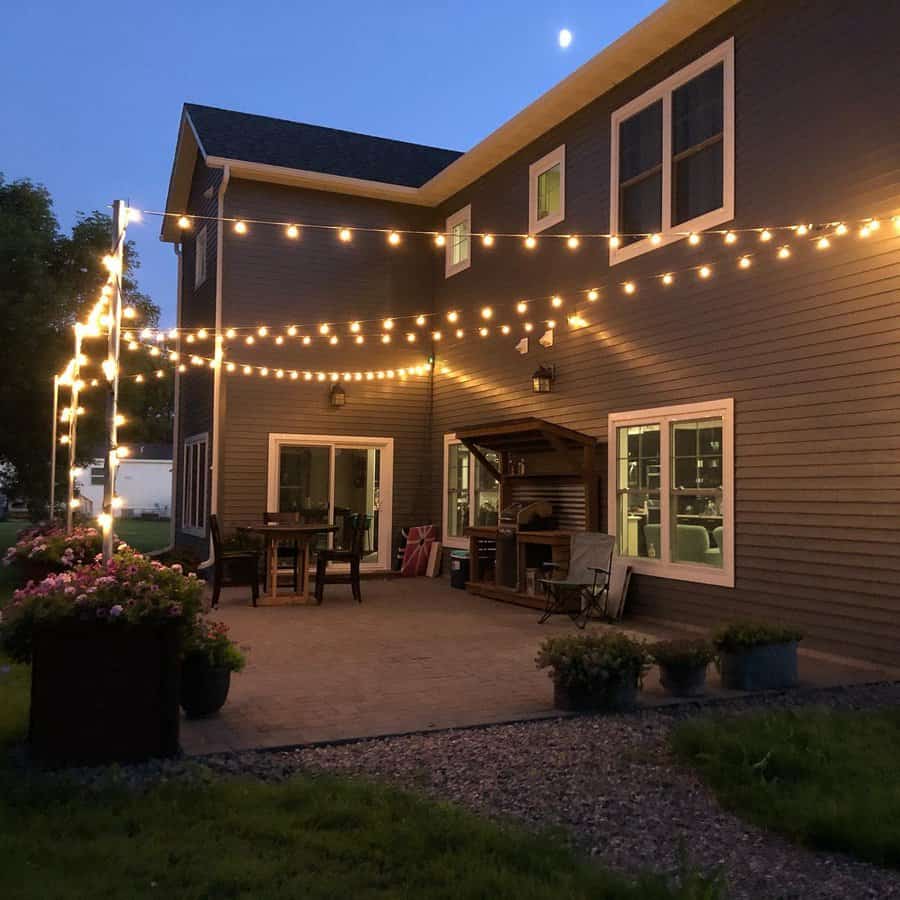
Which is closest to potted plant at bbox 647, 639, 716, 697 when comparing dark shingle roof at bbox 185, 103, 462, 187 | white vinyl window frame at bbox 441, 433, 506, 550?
white vinyl window frame at bbox 441, 433, 506, 550

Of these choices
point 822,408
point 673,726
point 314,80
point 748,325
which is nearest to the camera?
point 673,726

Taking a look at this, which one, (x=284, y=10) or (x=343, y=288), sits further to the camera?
(x=284, y=10)

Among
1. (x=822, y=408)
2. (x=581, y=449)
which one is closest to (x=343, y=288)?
(x=581, y=449)

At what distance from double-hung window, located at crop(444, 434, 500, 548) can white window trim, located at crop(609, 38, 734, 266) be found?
328 cm

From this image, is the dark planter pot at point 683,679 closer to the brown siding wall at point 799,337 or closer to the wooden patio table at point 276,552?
the brown siding wall at point 799,337

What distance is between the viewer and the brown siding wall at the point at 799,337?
6.02m

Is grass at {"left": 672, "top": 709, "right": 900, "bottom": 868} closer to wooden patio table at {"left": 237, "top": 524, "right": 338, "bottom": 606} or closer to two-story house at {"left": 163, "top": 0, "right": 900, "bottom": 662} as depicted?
two-story house at {"left": 163, "top": 0, "right": 900, "bottom": 662}

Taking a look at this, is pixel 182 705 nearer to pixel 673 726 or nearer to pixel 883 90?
pixel 673 726

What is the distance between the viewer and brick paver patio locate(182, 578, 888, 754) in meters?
4.46

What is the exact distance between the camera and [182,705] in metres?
4.54

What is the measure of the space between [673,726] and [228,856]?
235 centimetres

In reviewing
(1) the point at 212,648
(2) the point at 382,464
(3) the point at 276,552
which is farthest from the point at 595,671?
(2) the point at 382,464

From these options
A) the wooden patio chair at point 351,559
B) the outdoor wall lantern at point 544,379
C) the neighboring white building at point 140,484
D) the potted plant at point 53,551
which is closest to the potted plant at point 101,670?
the potted plant at point 53,551

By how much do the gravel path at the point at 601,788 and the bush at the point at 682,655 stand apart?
31cm
